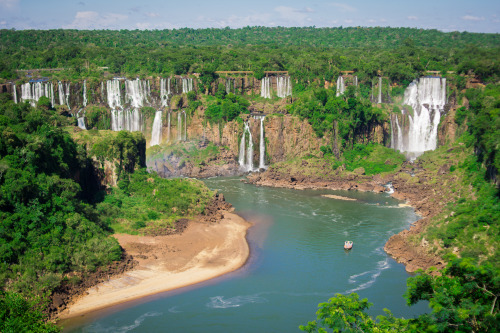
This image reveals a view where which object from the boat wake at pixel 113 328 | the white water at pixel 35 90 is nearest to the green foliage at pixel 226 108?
the white water at pixel 35 90

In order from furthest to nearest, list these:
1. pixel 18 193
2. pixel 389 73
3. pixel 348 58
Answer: pixel 348 58 < pixel 389 73 < pixel 18 193

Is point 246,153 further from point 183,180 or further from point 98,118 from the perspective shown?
point 98,118

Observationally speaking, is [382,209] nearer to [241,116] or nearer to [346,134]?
[346,134]

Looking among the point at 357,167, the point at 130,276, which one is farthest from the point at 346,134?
the point at 130,276

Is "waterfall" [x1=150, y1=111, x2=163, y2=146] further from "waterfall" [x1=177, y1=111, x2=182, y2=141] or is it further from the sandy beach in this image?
the sandy beach

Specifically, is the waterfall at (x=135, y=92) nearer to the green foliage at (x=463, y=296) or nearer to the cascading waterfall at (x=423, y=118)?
the cascading waterfall at (x=423, y=118)
